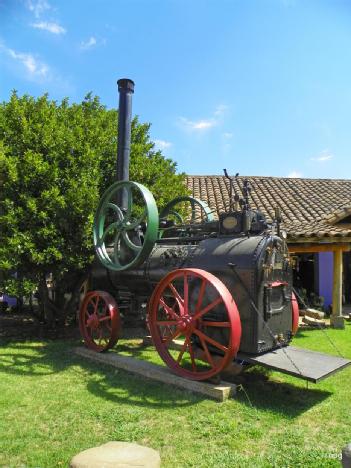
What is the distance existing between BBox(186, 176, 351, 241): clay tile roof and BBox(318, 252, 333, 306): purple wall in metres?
1.55

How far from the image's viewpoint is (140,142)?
9758mm

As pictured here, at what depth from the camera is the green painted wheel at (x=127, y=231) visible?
5766 mm

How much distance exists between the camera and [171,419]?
421cm

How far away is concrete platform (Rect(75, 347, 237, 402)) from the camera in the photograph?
15.6 ft

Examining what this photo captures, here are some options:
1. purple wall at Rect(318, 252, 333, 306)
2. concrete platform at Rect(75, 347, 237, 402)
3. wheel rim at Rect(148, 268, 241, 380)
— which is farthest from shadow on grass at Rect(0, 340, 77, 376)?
purple wall at Rect(318, 252, 333, 306)

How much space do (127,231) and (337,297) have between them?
574 centimetres

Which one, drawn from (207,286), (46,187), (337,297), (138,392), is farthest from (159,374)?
(337,297)

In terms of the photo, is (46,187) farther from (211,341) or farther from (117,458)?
(117,458)

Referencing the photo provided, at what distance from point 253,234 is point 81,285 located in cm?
438

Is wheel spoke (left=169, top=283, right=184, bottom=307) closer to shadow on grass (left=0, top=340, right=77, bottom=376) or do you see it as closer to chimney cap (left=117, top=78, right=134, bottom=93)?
shadow on grass (left=0, top=340, right=77, bottom=376)

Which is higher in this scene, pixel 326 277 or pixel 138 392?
pixel 326 277

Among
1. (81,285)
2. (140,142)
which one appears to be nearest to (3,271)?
(81,285)

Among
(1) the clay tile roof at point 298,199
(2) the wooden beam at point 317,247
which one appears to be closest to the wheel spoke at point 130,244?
(1) the clay tile roof at point 298,199

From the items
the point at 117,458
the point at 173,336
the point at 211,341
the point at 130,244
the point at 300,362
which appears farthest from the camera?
the point at 130,244
